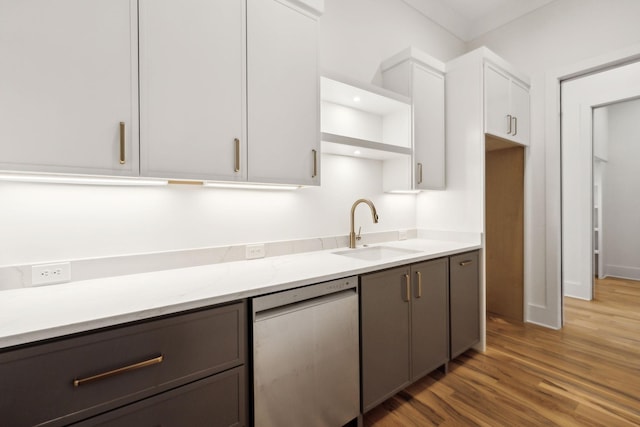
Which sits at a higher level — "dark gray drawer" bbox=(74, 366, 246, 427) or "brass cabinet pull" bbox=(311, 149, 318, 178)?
"brass cabinet pull" bbox=(311, 149, 318, 178)

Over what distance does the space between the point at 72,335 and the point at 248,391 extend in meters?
0.66

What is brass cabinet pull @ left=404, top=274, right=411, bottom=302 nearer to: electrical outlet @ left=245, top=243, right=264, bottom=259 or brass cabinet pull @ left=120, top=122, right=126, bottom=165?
electrical outlet @ left=245, top=243, right=264, bottom=259

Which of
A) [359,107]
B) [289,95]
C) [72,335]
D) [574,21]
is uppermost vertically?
[574,21]

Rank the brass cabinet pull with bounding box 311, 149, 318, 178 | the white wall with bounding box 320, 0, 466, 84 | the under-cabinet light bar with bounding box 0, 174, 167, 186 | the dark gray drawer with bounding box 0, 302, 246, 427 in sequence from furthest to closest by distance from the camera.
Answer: the white wall with bounding box 320, 0, 466, 84 < the brass cabinet pull with bounding box 311, 149, 318, 178 < the under-cabinet light bar with bounding box 0, 174, 167, 186 < the dark gray drawer with bounding box 0, 302, 246, 427

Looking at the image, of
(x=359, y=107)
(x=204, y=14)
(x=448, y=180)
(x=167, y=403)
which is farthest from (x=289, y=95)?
(x=448, y=180)

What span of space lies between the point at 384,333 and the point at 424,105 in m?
1.85

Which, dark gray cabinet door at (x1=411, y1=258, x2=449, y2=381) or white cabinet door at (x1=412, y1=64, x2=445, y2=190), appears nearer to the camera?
dark gray cabinet door at (x1=411, y1=258, x2=449, y2=381)

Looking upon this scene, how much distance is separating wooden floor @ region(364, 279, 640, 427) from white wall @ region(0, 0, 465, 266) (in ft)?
4.04

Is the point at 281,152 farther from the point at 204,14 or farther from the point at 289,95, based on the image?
the point at 204,14

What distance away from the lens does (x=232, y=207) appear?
173cm

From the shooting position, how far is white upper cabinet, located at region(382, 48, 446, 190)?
2.32 metres

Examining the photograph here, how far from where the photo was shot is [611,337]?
252 cm

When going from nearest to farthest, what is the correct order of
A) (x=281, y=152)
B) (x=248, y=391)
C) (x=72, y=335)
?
(x=72, y=335), (x=248, y=391), (x=281, y=152)

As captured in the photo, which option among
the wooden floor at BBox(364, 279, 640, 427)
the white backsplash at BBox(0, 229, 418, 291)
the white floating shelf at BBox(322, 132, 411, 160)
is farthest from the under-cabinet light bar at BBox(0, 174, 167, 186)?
the wooden floor at BBox(364, 279, 640, 427)
